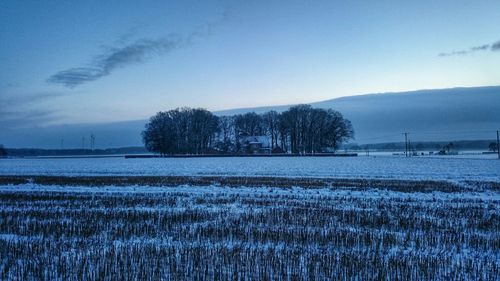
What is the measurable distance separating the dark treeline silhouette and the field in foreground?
9597 cm

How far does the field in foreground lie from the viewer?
6578mm

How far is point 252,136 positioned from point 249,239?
381 feet

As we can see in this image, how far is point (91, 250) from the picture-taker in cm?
790

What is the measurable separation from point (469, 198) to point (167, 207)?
558 inches

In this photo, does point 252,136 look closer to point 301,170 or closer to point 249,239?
point 301,170

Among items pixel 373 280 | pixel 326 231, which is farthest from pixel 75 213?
pixel 373 280

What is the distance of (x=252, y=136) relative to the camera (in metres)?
125

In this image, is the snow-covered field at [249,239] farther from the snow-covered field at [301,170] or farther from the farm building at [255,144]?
the farm building at [255,144]

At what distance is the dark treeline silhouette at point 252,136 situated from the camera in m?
112

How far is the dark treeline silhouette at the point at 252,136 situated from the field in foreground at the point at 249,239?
95973mm

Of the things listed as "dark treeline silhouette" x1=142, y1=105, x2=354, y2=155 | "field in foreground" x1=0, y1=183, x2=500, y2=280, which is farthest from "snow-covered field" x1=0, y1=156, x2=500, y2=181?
"dark treeline silhouette" x1=142, y1=105, x2=354, y2=155

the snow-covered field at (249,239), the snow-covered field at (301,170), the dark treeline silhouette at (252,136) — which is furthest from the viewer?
the dark treeline silhouette at (252,136)

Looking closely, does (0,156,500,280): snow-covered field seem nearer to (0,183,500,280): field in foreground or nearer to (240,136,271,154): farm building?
(0,183,500,280): field in foreground

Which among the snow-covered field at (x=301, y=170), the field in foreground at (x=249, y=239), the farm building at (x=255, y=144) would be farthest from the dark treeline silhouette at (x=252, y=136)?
the field in foreground at (x=249, y=239)
